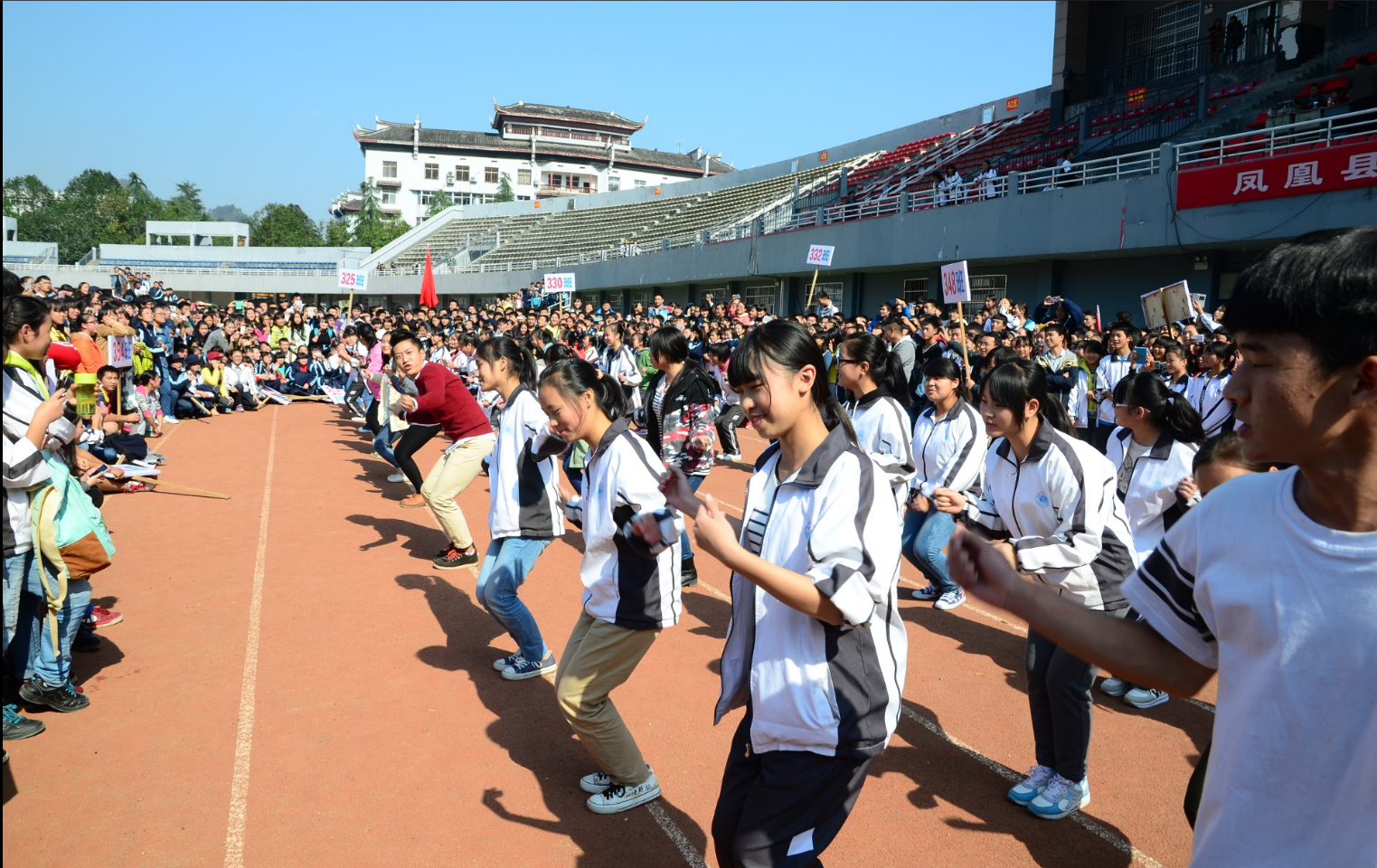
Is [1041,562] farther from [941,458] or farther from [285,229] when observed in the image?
[285,229]

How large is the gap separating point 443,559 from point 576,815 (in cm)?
458

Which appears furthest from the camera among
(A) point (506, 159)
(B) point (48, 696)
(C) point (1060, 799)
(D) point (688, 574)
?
(A) point (506, 159)

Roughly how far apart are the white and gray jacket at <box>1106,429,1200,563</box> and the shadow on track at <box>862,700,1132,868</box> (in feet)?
4.60

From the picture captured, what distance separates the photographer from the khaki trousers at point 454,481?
778 cm

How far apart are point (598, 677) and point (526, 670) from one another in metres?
2.03

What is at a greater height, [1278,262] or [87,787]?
[1278,262]

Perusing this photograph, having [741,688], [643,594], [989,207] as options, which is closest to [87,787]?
[643,594]

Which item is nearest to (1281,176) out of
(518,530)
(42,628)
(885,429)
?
(885,429)

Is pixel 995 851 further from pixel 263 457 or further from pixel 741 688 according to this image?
pixel 263 457

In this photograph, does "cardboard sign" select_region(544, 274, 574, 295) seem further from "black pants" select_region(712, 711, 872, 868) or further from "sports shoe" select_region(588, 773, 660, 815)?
"black pants" select_region(712, 711, 872, 868)

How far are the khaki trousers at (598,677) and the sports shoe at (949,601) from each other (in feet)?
12.7

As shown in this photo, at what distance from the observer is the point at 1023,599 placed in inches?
68.5

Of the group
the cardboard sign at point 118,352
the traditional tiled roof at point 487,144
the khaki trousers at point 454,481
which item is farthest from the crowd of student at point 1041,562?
the traditional tiled roof at point 487,144

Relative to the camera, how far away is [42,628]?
504 cm
